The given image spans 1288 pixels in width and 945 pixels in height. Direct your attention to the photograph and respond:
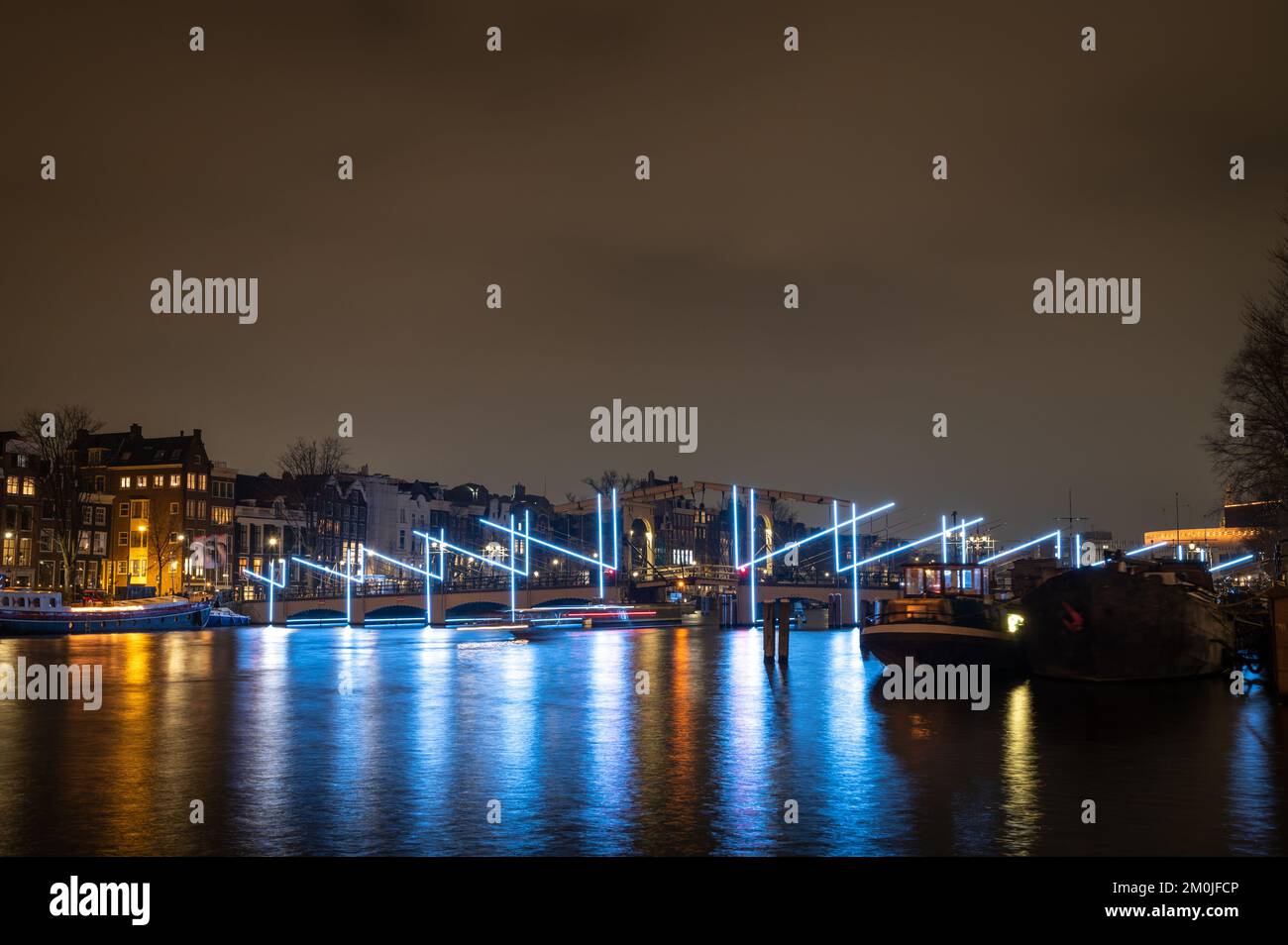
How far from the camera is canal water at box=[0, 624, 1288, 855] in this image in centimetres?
1517

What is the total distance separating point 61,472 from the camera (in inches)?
3890

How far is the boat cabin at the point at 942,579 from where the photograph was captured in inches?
1941

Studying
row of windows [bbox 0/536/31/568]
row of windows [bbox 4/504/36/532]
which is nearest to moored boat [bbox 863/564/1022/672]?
row of windows [bbox 0/536/31/568]

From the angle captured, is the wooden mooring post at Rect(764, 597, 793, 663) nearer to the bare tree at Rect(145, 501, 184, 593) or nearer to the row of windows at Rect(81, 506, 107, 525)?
the bare tree at Rect(145, 501, 184, 593)

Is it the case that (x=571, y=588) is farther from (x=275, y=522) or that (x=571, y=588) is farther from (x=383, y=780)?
(x=383, y=780)

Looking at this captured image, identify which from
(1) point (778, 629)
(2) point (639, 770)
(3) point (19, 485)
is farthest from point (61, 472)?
(2) point (639, 770)

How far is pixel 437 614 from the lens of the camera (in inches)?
4528

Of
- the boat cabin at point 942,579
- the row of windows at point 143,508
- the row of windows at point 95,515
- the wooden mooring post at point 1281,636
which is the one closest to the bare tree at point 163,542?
the row of windows at point 143,508

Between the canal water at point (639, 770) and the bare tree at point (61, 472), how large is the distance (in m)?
63.6

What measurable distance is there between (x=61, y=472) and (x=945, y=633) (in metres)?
78.5

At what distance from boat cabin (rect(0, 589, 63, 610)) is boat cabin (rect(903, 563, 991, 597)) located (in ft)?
206

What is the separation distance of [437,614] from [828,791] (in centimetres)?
9910

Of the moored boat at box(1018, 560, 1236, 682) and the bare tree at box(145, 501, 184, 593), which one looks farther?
the bare tree at box(145, 501, 184, 593)
